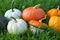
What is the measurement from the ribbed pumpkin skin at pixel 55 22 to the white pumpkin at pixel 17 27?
0.40 meters

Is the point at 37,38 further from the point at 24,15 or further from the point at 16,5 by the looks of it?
the point at 16,5

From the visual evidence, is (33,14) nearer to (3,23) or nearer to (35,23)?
(35,23)

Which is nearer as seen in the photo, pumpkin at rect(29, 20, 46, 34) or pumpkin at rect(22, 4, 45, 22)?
pumpkin at rect(29, 20, 46, 34)

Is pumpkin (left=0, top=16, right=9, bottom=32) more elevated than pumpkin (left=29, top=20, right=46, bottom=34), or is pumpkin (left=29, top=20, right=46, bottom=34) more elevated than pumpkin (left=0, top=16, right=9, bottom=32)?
pumpkin (left=0, top=16, right=9, bottom=32)

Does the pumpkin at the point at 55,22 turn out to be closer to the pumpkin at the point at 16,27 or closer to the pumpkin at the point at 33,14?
the pumpkin at the point at 33,14

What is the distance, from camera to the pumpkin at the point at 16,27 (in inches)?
138

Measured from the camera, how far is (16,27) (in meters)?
3.49

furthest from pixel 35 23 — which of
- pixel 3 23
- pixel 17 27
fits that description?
pixel 3 23

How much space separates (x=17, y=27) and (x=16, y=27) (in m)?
0.01

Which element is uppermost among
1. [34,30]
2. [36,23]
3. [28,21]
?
[28,21]

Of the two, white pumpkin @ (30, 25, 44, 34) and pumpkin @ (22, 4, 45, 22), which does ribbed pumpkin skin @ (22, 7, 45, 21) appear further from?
white pumpkin @ (30, 25, 44, 34)

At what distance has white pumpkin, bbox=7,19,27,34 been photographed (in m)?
3.49

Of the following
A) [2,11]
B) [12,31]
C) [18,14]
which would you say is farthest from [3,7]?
[12,31]

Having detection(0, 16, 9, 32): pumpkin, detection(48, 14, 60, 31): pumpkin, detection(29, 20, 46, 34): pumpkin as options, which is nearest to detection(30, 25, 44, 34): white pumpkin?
detection(29, 20, 46, 34): pumpkin
